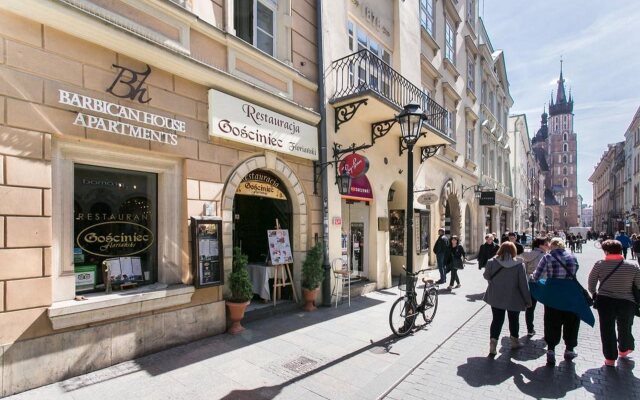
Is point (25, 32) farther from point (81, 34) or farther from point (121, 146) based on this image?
point (121, 146)

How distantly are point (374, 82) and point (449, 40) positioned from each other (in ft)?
27.3

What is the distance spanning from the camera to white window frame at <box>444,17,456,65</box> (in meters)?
15.7

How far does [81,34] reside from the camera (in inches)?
174

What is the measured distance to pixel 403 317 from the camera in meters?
6.11

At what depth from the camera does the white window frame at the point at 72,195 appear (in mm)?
4371

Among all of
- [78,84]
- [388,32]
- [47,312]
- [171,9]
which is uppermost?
[388,32]

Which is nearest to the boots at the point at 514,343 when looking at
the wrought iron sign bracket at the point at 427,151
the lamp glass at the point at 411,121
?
the lamp glass at the point at 411,121

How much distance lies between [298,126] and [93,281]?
4.60 m

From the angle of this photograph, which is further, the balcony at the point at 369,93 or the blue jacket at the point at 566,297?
the balcony at the point at 369,93

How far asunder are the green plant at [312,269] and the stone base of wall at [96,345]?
2113mm

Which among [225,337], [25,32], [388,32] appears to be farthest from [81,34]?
[388,32]

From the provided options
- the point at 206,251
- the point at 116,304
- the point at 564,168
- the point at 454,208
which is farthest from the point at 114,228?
the point at 564,168

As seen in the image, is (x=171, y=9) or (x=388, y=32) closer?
(x=171, y=9)

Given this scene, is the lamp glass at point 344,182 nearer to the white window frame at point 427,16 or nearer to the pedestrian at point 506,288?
the pedestrian at point 506,288
